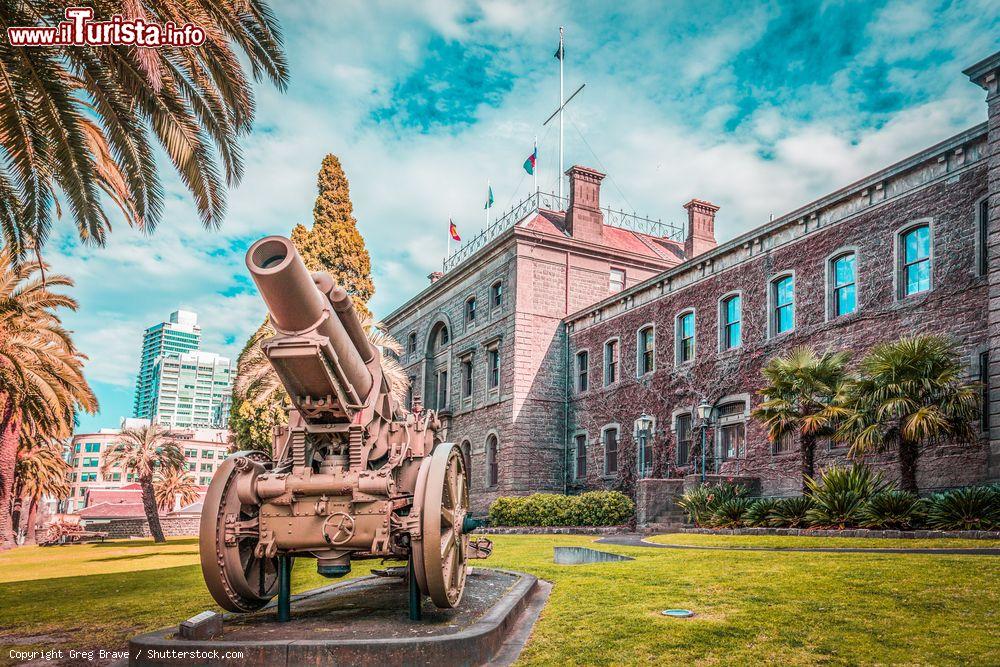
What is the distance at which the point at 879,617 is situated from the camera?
680 centimetres

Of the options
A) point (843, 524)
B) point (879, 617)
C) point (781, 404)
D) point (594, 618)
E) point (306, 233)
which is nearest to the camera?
point (879, 617)

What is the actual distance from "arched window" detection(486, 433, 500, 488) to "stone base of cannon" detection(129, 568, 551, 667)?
2576 cm

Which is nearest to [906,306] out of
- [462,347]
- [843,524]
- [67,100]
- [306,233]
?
[843,524]

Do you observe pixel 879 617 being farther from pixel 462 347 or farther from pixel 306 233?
pixel 462 347

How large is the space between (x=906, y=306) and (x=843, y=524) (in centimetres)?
605

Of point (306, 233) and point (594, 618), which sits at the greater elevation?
point (306, 233)

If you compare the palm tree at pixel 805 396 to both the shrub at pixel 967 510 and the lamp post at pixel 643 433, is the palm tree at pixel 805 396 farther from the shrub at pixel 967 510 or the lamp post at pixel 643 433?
the lamp post at pixel 643 433

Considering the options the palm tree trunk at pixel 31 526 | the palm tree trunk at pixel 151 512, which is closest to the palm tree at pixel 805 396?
the palm tree trunk at pixel 151 512

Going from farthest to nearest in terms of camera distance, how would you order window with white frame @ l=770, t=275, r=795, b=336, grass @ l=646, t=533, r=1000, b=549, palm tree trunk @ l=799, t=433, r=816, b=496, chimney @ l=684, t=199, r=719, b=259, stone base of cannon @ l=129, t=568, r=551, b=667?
chimney @ l=684, t=199, r=719, b=259 → window with white frame @ l=770, t=275, r=795, b=336 → palm tree trunk @ l=799, t=433, r=816, b=496 → grass @ l=646, t=533, r=1000, b=549 → stone base of cannon @ l=129, t=568, r=551, b=667

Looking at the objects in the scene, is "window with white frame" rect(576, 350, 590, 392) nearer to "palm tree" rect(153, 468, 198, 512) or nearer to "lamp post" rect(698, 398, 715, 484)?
"lamp post" rect(698, 398, 715, 484)

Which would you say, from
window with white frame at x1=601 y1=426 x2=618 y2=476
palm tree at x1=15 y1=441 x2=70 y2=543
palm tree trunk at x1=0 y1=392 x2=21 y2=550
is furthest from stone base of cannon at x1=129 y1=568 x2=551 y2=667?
palm tree at x1=15 y1=441 x2=70 y2=543

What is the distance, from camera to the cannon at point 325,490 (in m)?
6.25

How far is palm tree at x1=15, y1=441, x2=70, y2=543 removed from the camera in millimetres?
34375

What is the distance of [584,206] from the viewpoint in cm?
3441
